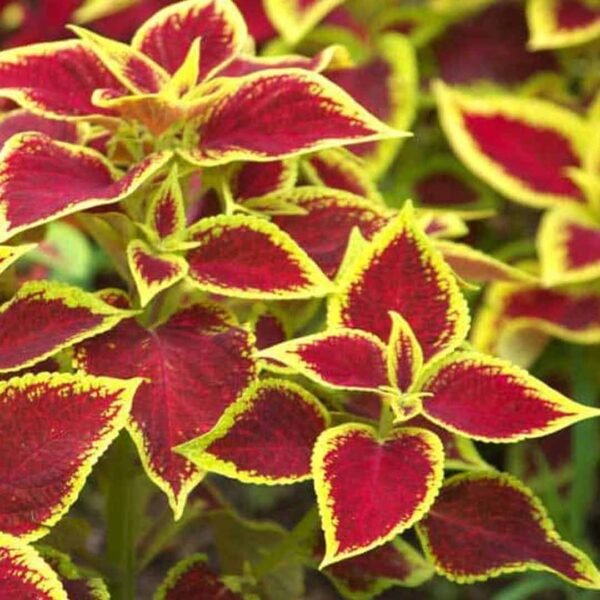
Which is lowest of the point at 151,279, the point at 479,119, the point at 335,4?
the point at 479,119

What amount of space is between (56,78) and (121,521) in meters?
0.33

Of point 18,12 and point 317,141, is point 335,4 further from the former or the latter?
point 317,141

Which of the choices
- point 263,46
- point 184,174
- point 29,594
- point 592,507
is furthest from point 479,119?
point 29,594

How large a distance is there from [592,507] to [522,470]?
21 cm

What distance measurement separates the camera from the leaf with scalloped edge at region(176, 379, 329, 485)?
0.87m

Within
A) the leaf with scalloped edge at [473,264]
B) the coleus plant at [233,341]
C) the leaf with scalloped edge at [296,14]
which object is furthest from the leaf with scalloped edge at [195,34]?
the leaf with scalloped edge at [296,14]

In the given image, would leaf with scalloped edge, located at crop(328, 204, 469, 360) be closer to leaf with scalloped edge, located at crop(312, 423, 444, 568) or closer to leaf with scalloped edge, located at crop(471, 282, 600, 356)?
leaf with scalloped edge, located at crop(312, 423, 444, 568)

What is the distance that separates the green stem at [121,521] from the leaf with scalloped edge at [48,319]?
13 centimetres

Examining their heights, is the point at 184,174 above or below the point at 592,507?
above

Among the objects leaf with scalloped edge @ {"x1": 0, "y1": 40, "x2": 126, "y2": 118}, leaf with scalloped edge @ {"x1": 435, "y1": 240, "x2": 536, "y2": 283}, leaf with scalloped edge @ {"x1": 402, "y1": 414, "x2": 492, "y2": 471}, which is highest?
leaf with scalloped edge @ {"x1": 0, "y1": 40, "x2": 126, "y2": 118}

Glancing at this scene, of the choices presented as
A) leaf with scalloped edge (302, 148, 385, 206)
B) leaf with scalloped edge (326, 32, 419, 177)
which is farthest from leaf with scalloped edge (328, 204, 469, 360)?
leaf with scalloped edge (326, 32, 419, 177)

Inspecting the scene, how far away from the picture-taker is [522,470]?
1707 millimetres

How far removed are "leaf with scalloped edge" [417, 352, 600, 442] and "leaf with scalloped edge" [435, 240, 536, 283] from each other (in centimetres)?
15

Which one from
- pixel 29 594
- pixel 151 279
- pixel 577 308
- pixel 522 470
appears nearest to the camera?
pixel 29 594
